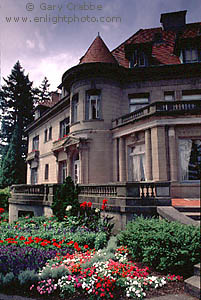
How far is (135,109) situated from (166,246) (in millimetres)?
12860

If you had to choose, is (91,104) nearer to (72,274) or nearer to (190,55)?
(190,55)

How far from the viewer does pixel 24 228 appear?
367 inches

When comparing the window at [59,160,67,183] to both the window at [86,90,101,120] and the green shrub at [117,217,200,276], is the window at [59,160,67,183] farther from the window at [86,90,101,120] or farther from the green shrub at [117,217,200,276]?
the green shrub at [117,217,200,276]

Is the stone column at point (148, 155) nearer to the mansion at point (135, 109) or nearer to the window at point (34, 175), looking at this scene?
the mansion at point (135, 109)

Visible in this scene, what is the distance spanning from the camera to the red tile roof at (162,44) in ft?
53.7

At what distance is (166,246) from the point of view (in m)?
5.02

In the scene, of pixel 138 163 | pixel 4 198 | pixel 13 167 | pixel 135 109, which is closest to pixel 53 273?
pixel 138 163

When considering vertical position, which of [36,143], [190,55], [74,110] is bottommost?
[36,143]

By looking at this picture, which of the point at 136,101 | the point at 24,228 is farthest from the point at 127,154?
the point at 24,228

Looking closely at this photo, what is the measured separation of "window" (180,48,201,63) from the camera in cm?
1581

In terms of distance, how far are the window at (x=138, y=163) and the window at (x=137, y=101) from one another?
3787 millimetres

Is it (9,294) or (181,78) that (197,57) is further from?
(9,294)

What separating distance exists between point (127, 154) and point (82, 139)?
3.51m

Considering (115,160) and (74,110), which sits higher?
(74,110)
